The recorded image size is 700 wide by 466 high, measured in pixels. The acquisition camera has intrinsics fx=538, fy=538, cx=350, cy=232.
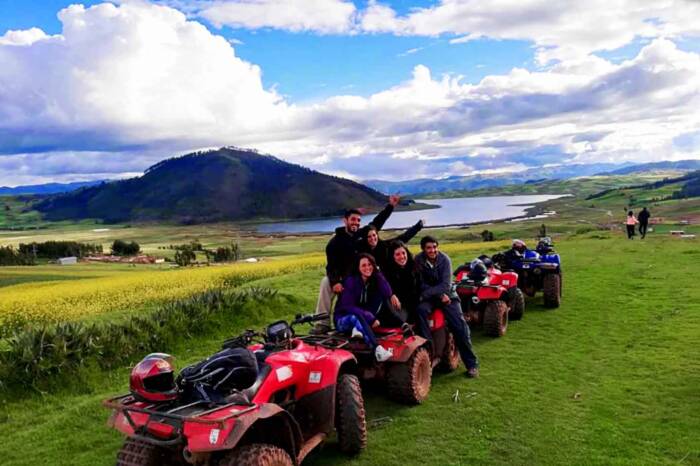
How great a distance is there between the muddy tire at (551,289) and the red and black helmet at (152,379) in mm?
11912

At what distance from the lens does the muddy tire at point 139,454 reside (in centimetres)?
490

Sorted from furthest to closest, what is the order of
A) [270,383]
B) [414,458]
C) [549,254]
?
[549,254] → [414,458] → [270,383]

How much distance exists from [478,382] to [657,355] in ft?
12.1

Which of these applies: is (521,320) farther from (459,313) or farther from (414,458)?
(414,458)

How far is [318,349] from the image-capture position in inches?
267

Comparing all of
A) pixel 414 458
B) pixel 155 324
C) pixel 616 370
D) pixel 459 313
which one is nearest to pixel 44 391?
pixel 155 324

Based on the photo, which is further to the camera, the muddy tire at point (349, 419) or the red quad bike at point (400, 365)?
the red quad bike at point (400, 365)

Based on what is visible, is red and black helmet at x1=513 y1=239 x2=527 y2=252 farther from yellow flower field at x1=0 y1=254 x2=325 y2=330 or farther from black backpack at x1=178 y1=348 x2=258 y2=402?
black backpack at x1=178 y1=348 x2=258 y2=402

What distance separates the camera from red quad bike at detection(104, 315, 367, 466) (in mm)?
4629

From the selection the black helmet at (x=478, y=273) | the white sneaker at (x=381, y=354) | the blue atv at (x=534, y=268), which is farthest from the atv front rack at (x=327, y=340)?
the blue atv at (x=534, y=268)

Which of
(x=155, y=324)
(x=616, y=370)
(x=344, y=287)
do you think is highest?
(x=344, y=287)

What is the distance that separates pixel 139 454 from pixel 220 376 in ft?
3.18

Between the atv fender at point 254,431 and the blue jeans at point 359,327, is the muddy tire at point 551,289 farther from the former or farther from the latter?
the atv fender at point 254,431

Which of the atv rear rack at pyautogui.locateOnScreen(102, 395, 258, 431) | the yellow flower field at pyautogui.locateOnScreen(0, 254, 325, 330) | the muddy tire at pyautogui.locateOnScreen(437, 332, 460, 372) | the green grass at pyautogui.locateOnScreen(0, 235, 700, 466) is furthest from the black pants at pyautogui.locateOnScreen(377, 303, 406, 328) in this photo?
the yellow flower field at pyautogui.locateOnScreen(0, 254, 325, 330)
